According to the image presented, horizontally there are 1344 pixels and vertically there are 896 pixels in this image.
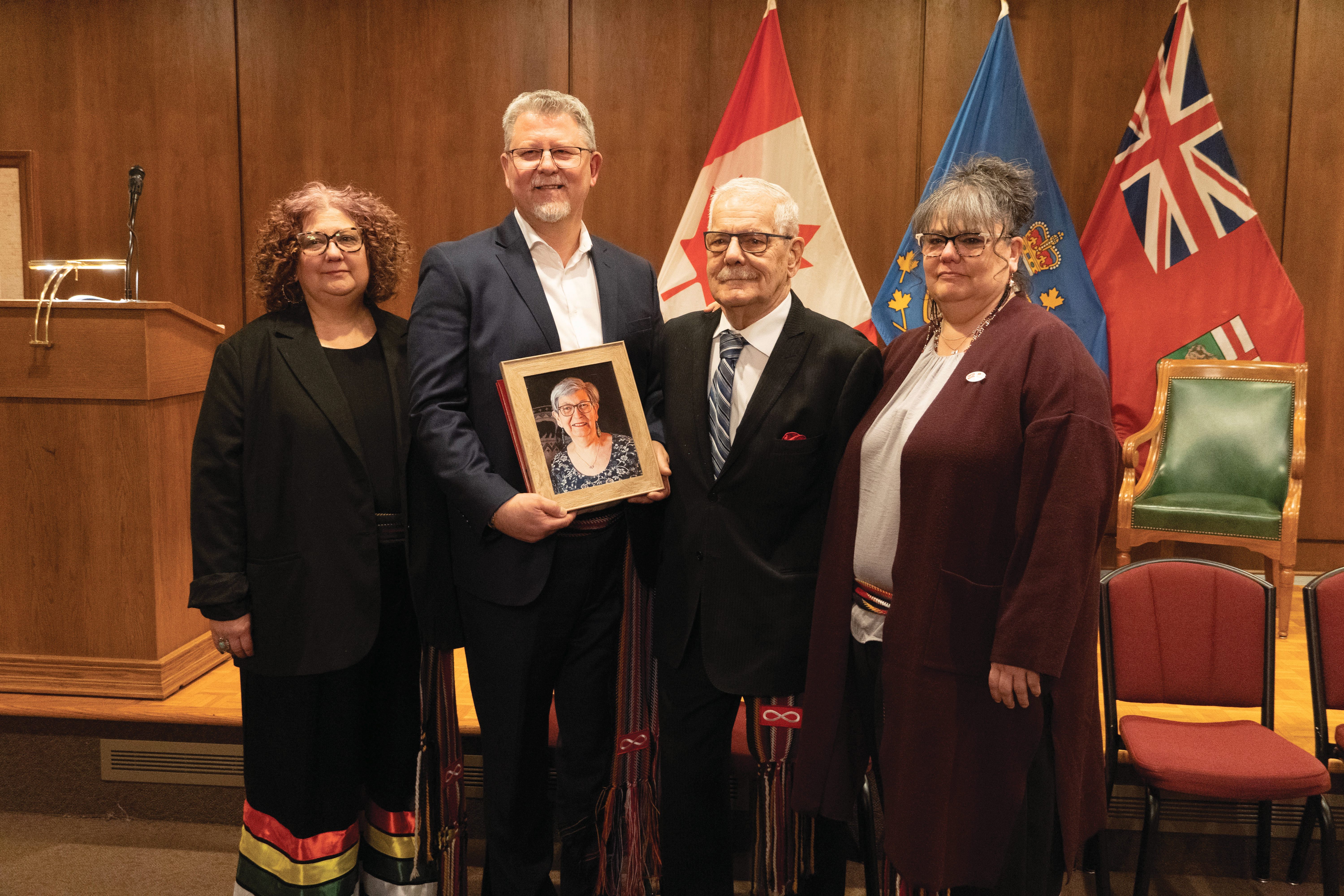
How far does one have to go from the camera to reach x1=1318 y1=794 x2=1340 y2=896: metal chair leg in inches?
91.3

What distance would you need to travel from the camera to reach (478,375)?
1.94 m

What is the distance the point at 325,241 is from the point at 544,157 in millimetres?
520

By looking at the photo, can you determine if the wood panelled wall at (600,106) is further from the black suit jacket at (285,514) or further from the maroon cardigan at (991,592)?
the maroon cardigan at (991,592)

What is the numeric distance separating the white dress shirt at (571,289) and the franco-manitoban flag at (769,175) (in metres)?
2.22

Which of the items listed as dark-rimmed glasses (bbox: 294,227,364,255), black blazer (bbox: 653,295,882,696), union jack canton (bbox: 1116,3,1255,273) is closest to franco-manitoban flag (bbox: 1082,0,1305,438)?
union jack canton (bbox: 1116,3,1255,273)

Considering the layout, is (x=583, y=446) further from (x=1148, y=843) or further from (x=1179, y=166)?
(x=1179, y=166)

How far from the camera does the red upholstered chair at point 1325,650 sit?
2.49 m

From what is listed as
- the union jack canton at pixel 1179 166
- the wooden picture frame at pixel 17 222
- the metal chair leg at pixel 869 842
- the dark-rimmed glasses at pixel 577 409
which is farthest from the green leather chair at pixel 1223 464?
the wooden picture frame at pixel 17 222

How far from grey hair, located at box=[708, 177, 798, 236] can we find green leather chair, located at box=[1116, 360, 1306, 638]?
8.26ft

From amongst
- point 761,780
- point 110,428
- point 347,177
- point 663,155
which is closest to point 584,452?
point 761,780

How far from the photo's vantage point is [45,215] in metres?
4.86

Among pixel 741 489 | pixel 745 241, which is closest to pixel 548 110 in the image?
pixel 745 241

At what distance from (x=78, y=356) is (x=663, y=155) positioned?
273 centimetres

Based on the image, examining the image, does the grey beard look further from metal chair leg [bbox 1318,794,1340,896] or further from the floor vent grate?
metal chair leg [bbox 1318,794,1340,896]
